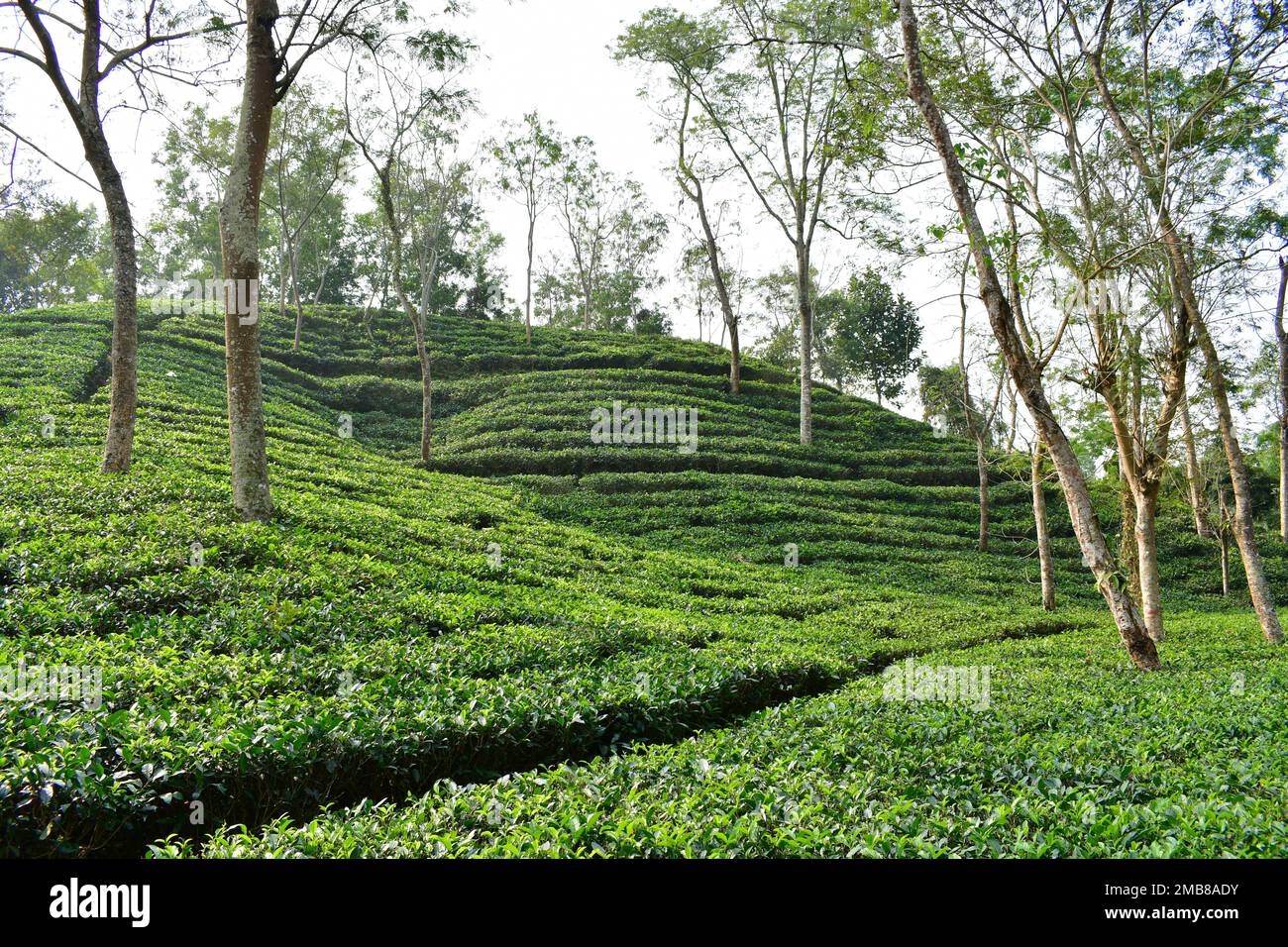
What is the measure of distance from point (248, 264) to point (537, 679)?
328 inches

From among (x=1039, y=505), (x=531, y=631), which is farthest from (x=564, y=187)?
(x=531, y=631)

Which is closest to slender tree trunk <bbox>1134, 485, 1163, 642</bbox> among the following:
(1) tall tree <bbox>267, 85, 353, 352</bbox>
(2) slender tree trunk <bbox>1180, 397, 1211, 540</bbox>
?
(2) slender tree trunk <bbox>1180, 397, 1211, 540</bbox>

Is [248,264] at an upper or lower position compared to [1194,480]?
upper

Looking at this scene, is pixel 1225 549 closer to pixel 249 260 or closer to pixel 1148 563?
pixel 1148 563

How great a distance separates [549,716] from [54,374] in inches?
914

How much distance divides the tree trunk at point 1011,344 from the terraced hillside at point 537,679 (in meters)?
1.55

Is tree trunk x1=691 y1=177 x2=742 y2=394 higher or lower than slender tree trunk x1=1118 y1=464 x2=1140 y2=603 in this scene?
higher

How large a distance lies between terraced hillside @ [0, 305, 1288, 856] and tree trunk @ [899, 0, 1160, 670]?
1554mm

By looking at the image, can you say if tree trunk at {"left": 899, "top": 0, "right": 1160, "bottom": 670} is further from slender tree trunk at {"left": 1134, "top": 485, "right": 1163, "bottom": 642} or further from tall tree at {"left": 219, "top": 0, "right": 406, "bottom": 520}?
tall tree at {"left": 219, "top": 0, "right": 406, "bottom": 520}

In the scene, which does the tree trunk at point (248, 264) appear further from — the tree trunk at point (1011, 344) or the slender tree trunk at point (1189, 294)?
the slender tree trunk at point (1189, 294)

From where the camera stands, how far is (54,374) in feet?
73.3

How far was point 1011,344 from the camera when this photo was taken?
9453 mm

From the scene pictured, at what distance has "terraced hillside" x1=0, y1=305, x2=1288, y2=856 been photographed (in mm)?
4371

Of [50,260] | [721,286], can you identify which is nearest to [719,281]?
[721,286]
